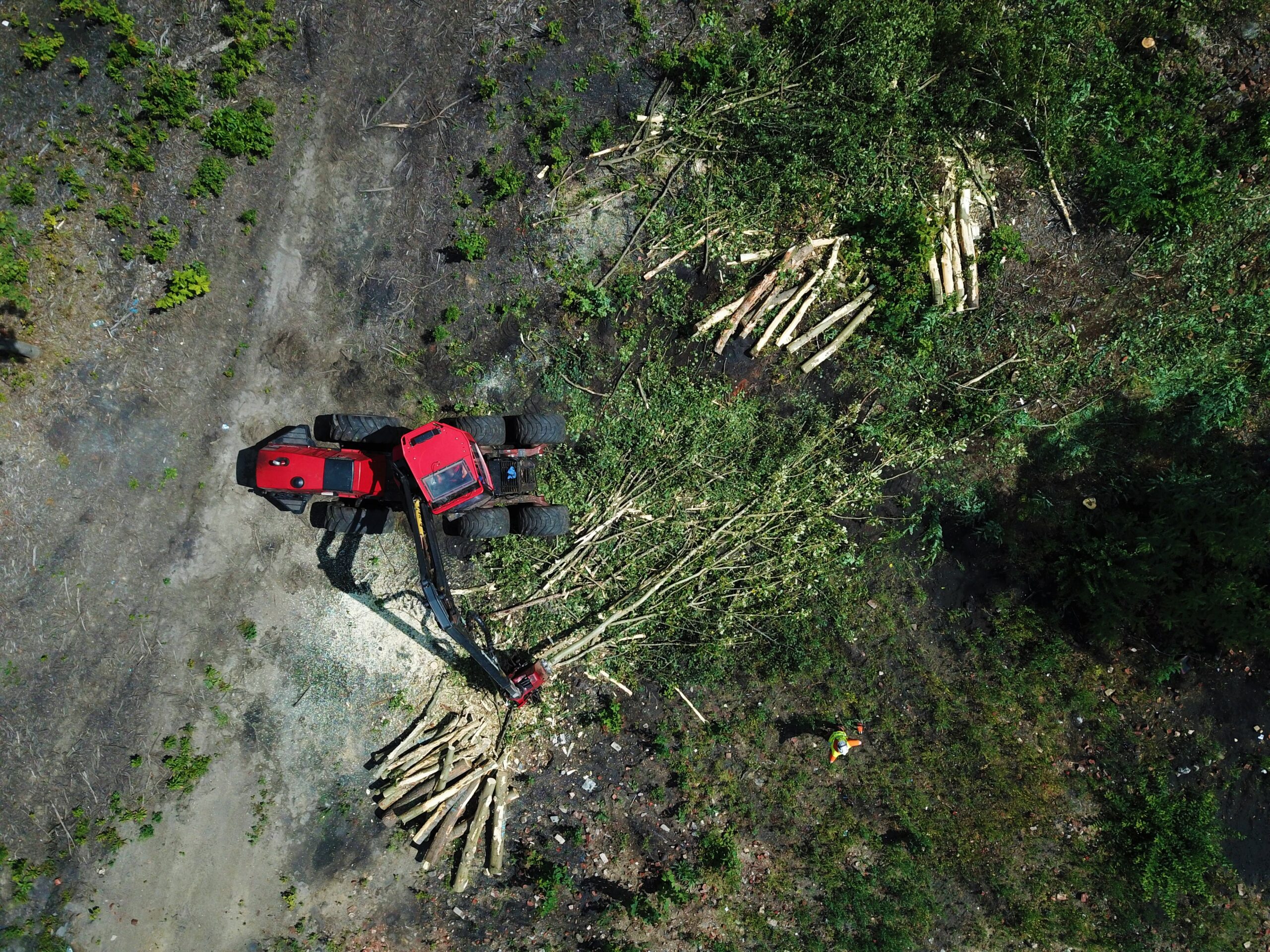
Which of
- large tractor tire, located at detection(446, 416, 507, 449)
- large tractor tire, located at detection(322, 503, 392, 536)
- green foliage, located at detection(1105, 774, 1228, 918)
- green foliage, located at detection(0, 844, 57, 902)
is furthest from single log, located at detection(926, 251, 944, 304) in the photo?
green foliage, located at detection(0, 844, 57, 902)

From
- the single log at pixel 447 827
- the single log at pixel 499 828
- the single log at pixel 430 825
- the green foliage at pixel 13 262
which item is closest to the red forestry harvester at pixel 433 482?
the single log at pixel 499 828

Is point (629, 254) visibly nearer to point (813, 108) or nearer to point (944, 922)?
point (813, 108)

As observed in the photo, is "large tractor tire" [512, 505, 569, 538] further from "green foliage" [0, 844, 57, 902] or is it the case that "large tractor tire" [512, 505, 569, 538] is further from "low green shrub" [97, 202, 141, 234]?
"green foliage" [0, 844, 57, 902]

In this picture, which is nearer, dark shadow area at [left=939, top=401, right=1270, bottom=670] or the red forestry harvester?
the red forestry harvester

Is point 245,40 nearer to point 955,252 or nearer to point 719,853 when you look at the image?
point 955,252

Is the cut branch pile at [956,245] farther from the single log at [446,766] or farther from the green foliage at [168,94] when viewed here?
the green foliage at [168,94]

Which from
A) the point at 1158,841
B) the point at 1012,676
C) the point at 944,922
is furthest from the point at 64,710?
the point at 1158,841
